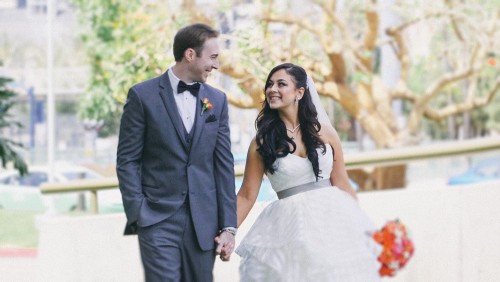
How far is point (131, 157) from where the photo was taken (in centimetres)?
346

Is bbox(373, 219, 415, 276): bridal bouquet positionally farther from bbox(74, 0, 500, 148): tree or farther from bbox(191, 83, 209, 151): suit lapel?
bbox(74, 0, 500, 148): tree

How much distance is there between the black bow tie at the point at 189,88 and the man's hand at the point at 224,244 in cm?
54

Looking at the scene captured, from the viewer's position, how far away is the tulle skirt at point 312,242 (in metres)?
3.72

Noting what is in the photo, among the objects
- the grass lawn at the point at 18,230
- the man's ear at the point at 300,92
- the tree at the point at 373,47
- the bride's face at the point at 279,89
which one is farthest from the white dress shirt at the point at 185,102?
the grass lawn at the point at 18,230

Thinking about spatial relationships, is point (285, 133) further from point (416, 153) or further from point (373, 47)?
point (373, 47)

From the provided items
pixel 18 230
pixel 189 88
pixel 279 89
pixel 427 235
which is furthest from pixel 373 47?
pixel 189 88

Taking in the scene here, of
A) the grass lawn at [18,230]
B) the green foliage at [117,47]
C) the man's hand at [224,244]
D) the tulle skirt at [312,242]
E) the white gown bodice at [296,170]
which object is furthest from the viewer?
the grass lawn at [18,230]

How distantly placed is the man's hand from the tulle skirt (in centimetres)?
30

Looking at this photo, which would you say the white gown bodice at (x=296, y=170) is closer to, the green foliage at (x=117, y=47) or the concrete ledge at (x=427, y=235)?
the concrete ledge at (x=427, y=235)

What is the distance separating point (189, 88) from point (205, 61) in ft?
0.44

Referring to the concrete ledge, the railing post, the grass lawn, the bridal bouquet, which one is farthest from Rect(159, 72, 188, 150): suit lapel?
the grass lawn

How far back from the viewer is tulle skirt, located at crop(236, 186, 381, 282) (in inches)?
147

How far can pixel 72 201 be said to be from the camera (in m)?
15.9

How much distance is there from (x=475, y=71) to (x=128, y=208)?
11.1 m
